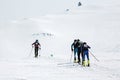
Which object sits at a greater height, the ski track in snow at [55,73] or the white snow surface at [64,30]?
the white snow surface at [64,30]

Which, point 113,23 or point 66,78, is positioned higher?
point 113,23

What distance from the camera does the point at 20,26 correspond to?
8412 centimetres

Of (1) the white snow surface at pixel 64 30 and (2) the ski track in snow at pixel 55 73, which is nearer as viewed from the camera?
(2) the ski track in snow at pixel 55 73

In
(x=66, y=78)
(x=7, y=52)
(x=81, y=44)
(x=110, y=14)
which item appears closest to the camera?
(x=66, y=78)

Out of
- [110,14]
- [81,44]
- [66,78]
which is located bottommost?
[66,78]

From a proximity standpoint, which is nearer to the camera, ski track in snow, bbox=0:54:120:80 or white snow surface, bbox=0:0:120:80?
ski track in snow, bbox=0:54:120:80

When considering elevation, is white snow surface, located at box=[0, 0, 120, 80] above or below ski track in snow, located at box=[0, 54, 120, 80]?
above

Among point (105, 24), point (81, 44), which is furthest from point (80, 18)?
point (81, 44)

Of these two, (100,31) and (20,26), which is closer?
(100,31)

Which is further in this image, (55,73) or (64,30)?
(64,30)

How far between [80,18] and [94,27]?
8.82m

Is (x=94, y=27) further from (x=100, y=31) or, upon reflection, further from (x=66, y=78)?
(x=66, y=78)

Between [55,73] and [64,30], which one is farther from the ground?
[64,30]

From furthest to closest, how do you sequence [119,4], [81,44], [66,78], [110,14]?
[119,4] → [110,14] → [81,44] → [66,78]
